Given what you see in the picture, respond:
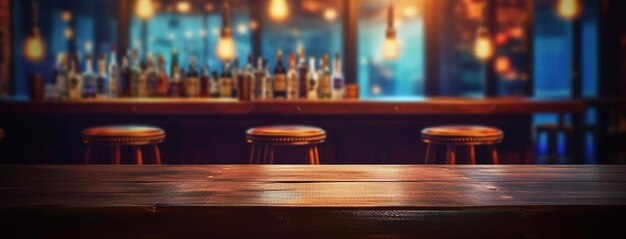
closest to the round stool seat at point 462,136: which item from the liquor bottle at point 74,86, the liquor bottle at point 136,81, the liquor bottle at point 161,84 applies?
the liquor bottle at point 161,84

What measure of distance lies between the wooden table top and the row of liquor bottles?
8.30 ft

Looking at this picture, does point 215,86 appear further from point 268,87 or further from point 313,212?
point 313,212

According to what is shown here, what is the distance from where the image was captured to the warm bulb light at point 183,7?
6.86 meters

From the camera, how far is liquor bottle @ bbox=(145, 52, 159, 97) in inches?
182

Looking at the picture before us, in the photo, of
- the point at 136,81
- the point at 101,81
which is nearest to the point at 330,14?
the point at 136,81

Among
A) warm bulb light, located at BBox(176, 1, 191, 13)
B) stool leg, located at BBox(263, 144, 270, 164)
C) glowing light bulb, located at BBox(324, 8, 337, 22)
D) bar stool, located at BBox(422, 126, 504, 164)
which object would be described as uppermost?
warm bulb light, located at BBox(176, 1, 191, 13)

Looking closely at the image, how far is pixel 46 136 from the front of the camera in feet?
13.7

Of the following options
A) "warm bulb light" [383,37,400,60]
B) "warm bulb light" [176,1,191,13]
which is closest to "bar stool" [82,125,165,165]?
"warm bulb light" [383,37,400,60]

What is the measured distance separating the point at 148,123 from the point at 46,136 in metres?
0.70

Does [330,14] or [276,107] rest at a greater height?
[330,14]

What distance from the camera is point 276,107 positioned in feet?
12.7

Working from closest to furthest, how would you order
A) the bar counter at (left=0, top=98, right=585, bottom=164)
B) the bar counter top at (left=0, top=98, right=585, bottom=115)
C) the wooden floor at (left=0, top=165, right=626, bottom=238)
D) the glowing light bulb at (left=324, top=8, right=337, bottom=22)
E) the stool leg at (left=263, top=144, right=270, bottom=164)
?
the wooden floor at (left=0, top=165, right=626, bottom=238), the stool leg at (left=263, top=144, right=270, bottom=164), the bar counter top at (left=0, top=98, right=585, bottom=115), the bar counter at (left=0, top=98, right=585, bottom=164), the glowing light bulb at (left=324, top=8, right=337, bottom=22)

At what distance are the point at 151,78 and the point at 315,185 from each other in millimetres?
3331

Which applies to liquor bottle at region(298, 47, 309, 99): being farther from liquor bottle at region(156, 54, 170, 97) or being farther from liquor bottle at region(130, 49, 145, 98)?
liquor bottle at region(130, 49, 145, 98)
